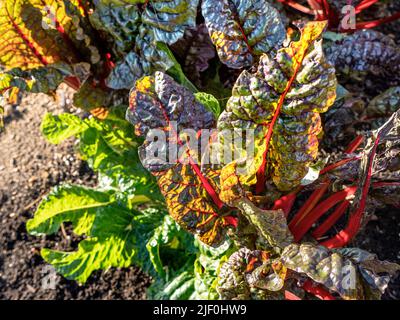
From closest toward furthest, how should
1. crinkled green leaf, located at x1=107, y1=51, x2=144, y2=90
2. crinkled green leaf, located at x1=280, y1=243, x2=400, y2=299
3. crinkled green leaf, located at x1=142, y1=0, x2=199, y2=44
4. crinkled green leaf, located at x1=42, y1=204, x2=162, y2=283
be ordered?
crinkled green leaf, located at x1=280, y1=243, x2=400, y2=299, crinkled green leaf, located at x1=142, y1=0, x2=199, y2=44, crinkled green leaf, located at x1=107, y1=51, x2=144, y2=90, crinkled green leaf, located at x1=42, y1=204, x2=162, y2=283

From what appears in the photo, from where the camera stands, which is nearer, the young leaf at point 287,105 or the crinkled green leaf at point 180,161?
the young leaf at point 287,105

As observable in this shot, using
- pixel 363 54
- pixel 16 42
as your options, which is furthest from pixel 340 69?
pixel 16 42

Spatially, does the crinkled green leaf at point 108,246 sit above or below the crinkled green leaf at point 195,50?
below

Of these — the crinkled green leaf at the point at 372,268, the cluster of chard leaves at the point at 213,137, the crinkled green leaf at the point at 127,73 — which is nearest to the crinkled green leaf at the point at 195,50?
the cluster of chard leaves at the point at 213,137

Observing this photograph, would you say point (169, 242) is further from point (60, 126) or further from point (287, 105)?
point (287, 105)

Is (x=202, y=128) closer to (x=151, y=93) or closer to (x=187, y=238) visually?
(x=151, y=93)

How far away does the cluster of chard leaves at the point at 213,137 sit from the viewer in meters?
1.14

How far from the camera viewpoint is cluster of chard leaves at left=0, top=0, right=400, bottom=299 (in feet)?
3.73

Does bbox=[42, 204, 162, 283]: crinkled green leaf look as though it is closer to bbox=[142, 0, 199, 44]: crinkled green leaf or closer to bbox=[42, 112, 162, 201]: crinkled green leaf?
bbox=[42, 112, 162, 201]: crinkled green leaf

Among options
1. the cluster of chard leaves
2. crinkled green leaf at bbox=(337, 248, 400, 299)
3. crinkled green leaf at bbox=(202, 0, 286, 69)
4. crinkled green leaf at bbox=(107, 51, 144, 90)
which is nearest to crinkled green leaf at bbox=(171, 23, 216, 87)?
the cluster of chard leaves

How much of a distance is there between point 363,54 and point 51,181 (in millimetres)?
1112

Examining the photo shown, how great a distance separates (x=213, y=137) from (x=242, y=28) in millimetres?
250

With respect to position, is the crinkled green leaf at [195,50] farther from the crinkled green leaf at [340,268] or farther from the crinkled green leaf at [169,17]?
the crinkled green leaf at [340,268]

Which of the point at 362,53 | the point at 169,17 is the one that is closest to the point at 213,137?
the point at 169,17
